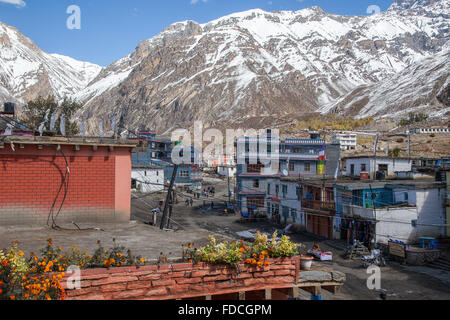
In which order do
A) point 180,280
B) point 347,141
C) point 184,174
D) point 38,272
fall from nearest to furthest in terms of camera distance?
point 38,272, point 180,280, point 184,174, point 347,141

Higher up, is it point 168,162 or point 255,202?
point 168,162

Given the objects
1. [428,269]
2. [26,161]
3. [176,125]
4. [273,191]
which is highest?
[176,125]

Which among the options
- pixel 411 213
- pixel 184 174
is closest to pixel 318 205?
pixel 411 213

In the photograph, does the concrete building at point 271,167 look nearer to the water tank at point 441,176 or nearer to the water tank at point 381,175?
the water tank at point 381,175

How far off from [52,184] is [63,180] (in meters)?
0.39

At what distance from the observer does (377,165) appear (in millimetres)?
37219

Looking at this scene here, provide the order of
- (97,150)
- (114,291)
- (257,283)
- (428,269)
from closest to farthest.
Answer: (114,291)
(257,283)
(97,150)
(428,269)

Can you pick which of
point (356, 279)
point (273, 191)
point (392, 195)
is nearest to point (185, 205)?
Result: point (273, 191)

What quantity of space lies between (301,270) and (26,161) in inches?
405

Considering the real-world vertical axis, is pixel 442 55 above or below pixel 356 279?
above

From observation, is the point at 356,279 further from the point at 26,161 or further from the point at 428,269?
the point at 26,161

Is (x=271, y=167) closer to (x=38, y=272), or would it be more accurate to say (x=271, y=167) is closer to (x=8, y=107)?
(x=8, y=107)

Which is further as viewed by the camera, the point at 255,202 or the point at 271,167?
the point at 271,167

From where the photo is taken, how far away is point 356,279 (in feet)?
67.9
